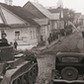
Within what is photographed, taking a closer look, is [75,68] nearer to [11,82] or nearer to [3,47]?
[3,47]

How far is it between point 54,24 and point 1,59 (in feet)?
137

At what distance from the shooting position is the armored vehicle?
535 inches

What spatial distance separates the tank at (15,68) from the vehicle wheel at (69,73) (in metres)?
1.47

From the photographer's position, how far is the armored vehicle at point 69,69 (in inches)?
535

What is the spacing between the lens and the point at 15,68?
10906 mm

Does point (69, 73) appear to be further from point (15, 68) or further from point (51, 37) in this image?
point (51, 37)

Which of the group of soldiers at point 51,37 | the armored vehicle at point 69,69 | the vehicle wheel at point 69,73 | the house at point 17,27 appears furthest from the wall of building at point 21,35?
the vehicle wheel at point 69,73

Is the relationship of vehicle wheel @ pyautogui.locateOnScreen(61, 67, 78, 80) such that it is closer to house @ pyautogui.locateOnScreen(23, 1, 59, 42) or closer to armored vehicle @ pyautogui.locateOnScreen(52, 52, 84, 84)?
armored vehicle @ pyautogui.locateOnScreen(52, 52, 84, 84)

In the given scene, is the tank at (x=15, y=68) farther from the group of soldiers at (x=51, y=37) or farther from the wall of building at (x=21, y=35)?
the group of soldiers at (x=51, y=37)

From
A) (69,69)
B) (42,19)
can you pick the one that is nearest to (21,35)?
(42,19)

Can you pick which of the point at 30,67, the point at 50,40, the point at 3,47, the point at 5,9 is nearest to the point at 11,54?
the point at 3,47

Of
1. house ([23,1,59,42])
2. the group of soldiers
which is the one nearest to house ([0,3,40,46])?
the group of soldiers

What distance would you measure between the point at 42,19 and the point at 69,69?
83.8ft

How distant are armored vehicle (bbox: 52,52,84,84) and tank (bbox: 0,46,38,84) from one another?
1.19m
